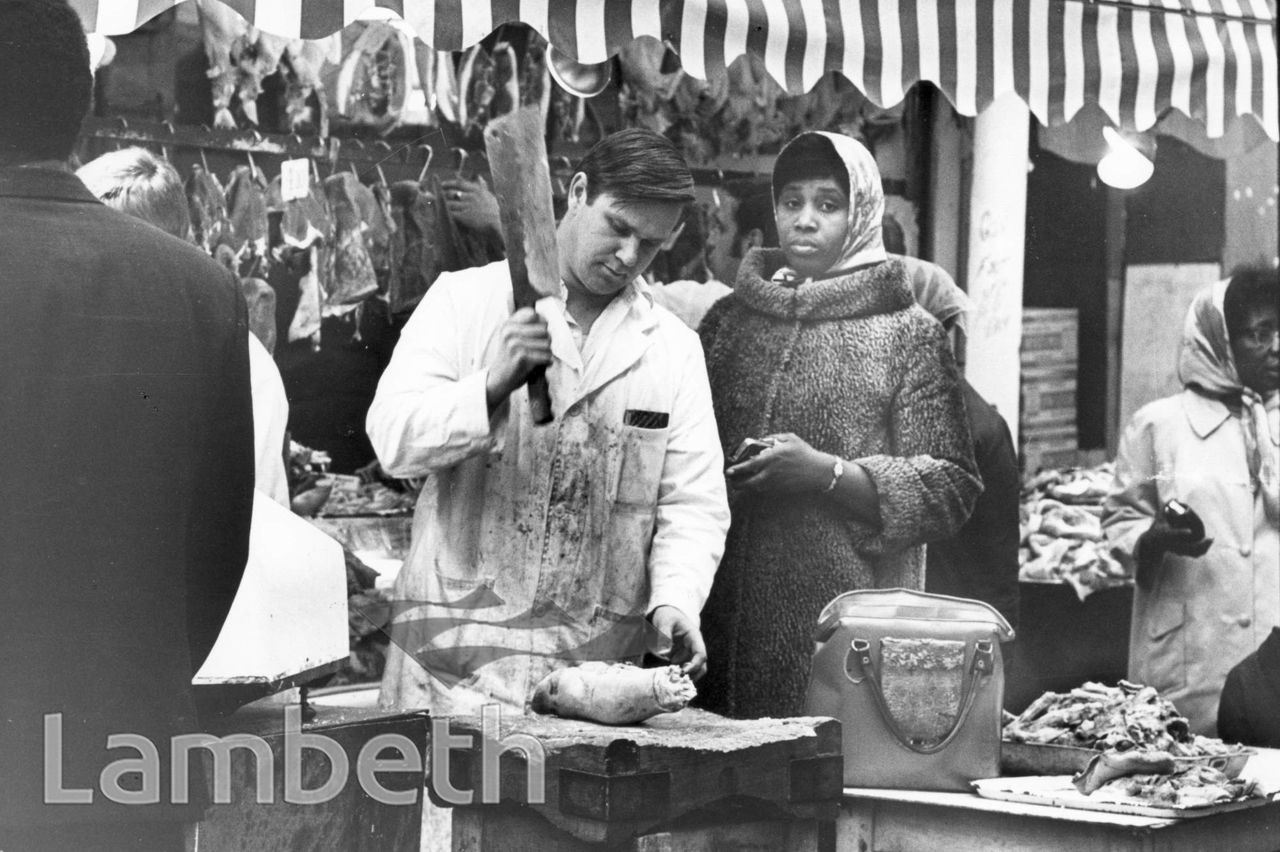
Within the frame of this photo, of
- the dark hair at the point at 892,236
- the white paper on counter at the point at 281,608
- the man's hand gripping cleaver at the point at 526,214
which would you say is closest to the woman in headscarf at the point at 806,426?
the dark hair at the point at 892,236

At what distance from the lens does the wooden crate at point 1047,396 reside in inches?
250

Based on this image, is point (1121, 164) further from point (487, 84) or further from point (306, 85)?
point (306, 85)

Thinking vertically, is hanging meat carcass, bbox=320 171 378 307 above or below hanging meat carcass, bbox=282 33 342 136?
below

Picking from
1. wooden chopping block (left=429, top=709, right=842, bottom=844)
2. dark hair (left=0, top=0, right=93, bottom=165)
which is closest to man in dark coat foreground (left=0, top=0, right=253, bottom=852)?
dark hair (left=0, top=0, right=93, bottom=165)

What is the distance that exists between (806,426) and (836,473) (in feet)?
0.52

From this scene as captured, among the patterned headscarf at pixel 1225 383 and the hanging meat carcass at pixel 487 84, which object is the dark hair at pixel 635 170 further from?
the patterned headscarf at pixel 1225 383

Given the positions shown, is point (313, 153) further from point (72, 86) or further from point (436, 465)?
point (72, 86)

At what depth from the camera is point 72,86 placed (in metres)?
3.74

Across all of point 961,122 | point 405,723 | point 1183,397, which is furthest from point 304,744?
point 1183,397

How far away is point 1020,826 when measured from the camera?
15.6 feet

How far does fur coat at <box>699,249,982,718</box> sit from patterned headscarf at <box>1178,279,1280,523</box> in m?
1.44

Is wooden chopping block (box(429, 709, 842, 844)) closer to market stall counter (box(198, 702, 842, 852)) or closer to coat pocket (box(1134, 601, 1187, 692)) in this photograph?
market stall counter (box(198, 702, 842, 852))

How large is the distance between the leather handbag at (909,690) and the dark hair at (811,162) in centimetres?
124

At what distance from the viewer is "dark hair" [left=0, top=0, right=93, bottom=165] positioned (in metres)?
3.66
